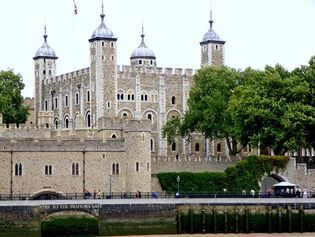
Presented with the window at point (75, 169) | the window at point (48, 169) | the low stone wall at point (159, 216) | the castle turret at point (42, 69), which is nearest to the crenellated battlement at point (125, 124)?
the window at point (75, 169)

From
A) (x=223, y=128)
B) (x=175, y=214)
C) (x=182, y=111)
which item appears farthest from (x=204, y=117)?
(x=175, y=214)

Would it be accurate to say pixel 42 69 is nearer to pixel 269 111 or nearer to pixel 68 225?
pixel 269 111

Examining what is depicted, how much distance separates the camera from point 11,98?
101 meters

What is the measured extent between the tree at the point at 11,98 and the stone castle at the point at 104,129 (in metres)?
2.53

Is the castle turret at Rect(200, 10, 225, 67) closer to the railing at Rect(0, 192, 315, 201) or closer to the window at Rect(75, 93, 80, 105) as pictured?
Result: the window at Rect(75, 93, 80, 105)

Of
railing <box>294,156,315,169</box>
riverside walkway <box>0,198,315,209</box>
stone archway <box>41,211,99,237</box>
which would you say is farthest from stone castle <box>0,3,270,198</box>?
stone archway <box>41,211,99,237</box>

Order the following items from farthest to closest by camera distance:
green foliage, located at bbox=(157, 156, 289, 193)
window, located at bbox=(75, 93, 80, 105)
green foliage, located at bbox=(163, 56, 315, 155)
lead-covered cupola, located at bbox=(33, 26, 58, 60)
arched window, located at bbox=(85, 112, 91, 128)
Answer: lead-covered cupola, located at bbox=(33, 26, 58, 60)
window, located at bbox=(75, 93, 80, 105)
arched window, located at bbox=(85, 112, 91, 128)
green foliage, located at bbox=(163, 56, 315, 155)
green foliage, located at bbox=(157, 156, 289, 193)

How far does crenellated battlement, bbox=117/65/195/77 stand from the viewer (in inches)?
4045

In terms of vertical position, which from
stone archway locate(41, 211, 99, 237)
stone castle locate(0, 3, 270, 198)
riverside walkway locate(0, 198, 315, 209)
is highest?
stone castle locate(0, 3, 270, 198)

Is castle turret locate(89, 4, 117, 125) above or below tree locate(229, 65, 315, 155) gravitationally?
above

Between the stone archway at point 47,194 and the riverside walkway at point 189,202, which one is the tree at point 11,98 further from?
the riverside walkway at point 189,202

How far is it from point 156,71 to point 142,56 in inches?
255

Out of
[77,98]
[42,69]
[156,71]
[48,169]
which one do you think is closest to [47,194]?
[48,169]

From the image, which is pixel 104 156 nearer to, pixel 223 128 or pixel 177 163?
pixel 177 163
